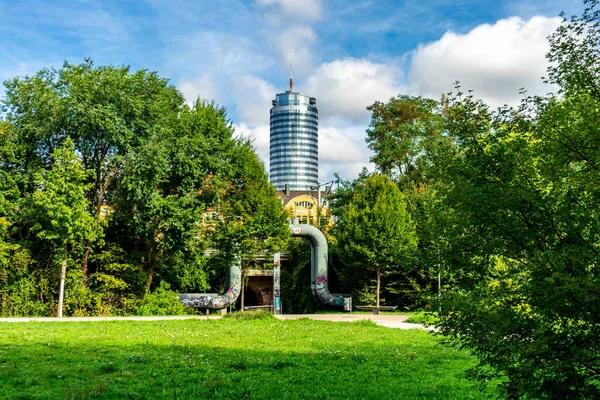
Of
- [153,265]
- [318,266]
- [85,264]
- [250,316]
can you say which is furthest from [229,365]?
[318,266]

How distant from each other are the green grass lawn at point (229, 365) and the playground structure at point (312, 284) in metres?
12.8

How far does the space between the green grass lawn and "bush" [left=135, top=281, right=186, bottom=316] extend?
1030cm

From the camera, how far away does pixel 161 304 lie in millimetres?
27562

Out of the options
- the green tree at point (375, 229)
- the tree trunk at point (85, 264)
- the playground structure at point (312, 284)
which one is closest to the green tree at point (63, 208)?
the tree trunk at point (85, 264)

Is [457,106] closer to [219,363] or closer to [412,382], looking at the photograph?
[412,382]

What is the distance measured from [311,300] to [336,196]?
8.34 metres

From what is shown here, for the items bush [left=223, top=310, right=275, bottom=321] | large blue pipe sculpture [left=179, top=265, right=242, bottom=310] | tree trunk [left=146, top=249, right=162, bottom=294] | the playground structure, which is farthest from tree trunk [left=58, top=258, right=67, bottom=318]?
bush [left=223, top=310, right=275, bottom=321]

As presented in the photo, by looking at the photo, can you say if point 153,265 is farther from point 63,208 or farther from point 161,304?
point 63,208

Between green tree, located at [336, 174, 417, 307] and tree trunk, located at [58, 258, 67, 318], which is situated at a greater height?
green tree, located at [336, 174, 417, 307]

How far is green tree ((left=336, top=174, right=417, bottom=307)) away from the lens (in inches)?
1164

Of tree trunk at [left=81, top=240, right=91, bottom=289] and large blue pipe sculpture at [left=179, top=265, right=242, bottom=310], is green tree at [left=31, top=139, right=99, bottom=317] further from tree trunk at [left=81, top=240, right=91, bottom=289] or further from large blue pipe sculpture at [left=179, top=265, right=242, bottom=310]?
large blue pipe sculpture at [left=179, top=265, right=242, bottom=310]

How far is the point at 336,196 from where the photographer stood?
1523 inches

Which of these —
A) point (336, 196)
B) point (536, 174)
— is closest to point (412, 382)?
point (536, 174)

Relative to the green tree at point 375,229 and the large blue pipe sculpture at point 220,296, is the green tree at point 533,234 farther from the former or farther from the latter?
the large blue pipe sculpture at point 220,296
